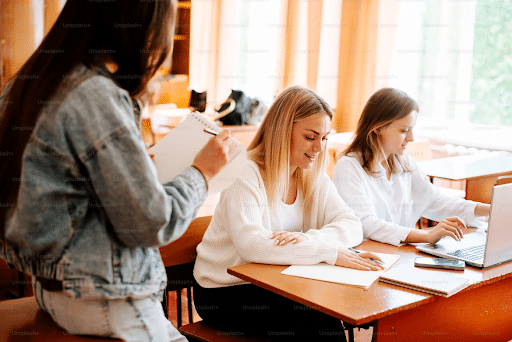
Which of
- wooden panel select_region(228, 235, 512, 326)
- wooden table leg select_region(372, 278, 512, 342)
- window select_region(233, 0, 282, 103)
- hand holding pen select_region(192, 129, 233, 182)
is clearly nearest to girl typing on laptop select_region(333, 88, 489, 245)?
wooden table leg select_region(372, 278, 512, 342)

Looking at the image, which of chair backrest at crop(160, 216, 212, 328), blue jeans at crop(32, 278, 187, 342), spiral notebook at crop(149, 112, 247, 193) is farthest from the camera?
chair backrest at crop(160, 216, 212, 328)

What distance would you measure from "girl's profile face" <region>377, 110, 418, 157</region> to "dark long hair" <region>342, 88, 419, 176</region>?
2 cm

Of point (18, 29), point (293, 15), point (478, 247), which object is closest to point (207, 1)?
point (293, 15)

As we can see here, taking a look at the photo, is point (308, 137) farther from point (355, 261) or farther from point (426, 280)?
point (426, 280)

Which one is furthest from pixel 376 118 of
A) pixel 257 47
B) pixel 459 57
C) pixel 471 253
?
pixel 257 47

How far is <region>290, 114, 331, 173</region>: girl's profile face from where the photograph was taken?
6.44 ft

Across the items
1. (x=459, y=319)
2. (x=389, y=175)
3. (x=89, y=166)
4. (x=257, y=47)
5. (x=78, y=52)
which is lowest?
(x=459, y=319)

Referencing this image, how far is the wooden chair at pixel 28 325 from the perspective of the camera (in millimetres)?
1080

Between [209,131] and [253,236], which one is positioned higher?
[209,131]

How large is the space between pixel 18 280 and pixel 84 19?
212cm

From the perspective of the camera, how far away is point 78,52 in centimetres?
95

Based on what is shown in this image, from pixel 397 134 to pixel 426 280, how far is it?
0.94 meters

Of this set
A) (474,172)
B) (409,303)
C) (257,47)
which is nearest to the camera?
(409,303)

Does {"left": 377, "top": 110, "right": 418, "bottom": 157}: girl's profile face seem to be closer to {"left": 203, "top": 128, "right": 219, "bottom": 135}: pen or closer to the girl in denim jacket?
{"left": 203, "top": 128, "right": 219, "bottom": 135}: pen
